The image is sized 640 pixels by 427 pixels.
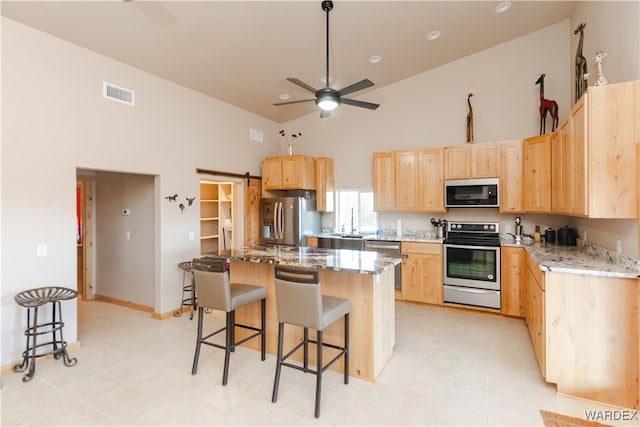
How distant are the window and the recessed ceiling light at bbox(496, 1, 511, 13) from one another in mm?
3204

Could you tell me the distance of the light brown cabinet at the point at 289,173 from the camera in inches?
227

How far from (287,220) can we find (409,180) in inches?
86.2

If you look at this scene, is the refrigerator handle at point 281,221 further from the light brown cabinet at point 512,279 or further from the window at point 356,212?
the light brown cabinet at point 512,279

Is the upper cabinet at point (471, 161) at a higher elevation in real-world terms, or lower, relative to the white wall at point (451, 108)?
lower

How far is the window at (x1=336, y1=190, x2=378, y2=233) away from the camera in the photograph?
6066mm

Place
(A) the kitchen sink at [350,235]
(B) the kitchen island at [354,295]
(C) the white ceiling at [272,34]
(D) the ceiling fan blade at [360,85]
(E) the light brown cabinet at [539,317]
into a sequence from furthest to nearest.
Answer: (A) the kitchen sink at [350,235] < (C) the white ceiling at [272,34] < (D) the ceiling fan blade at [360,85] < (B) the kitchen island at [354,295] < (E) the light brown cabinet at [539,317]

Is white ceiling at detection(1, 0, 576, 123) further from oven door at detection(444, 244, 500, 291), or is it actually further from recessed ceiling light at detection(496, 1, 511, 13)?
oven door at detection(444, 244, 500, 291)

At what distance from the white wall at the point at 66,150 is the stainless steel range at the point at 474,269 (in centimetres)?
389

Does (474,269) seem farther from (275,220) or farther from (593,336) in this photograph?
(275,220)

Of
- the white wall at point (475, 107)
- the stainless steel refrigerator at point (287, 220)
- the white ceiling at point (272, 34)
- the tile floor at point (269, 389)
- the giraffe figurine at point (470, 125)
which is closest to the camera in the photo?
the tile floor at point (269, 389)

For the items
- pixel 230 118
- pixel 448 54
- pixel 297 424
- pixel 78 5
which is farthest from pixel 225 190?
pixel 297 424

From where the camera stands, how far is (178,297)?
4633mm

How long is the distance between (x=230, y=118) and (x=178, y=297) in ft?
9.87

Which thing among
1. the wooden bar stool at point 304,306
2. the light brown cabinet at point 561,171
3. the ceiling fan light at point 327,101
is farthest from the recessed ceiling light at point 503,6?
the wooden bar stool at point 304,306
